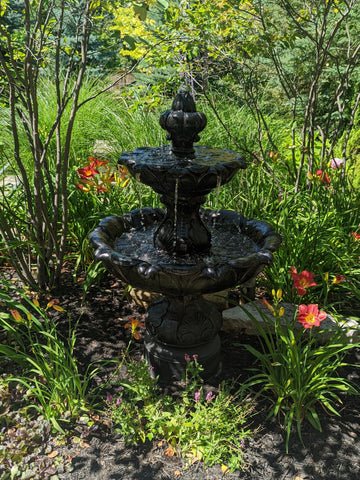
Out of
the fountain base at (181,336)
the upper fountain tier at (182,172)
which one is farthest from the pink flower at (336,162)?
the fountain base at (181,336)

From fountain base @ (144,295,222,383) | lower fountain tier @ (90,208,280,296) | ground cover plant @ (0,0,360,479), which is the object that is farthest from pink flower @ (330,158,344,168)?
fountain base @ (144,295,222,383)

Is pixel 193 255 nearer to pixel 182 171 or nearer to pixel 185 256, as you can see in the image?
pixel 185 256

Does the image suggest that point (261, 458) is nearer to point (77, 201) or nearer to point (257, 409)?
point (257, 409)

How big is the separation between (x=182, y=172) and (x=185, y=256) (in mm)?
671

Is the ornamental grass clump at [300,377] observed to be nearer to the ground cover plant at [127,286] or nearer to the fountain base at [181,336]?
the ground cover plant at [127,286]

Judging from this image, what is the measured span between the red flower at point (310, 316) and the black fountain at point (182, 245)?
0.32 m

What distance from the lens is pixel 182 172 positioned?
2127mm

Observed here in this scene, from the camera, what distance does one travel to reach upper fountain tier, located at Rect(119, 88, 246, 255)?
2.19 metres

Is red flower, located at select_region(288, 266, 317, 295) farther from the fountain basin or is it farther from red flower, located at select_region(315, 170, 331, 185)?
red flower, located at select_region(315, 170, 331, 185)

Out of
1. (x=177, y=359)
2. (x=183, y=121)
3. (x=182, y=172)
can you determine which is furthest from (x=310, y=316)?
(x=183, y=121)

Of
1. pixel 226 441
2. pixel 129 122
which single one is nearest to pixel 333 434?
pixel 226 441

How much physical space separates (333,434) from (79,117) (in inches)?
195

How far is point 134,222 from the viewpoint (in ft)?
10.0

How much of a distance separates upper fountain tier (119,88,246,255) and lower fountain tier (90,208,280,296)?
13 cm
